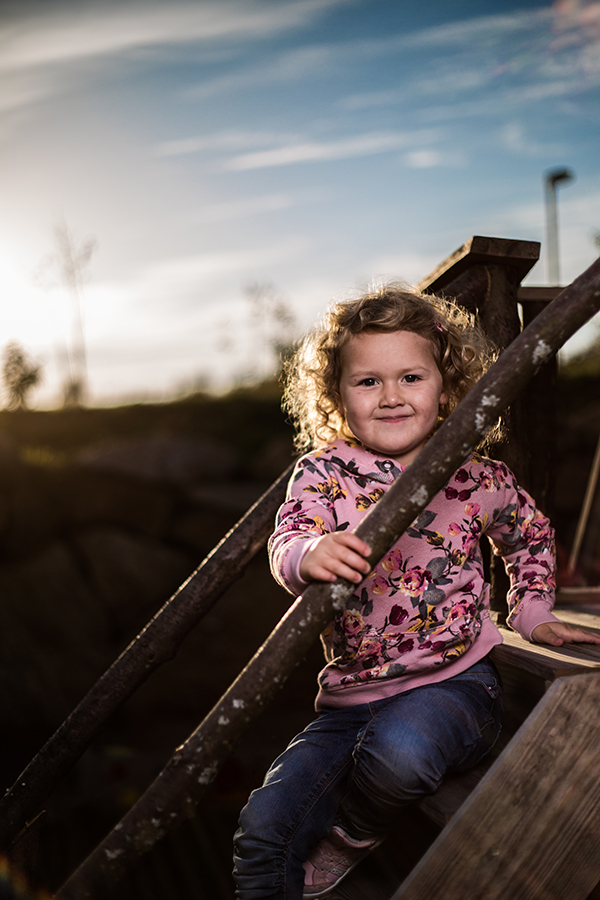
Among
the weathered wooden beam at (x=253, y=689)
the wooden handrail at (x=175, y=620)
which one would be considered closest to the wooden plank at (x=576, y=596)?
the wooden handrail at (x=175, y=620)

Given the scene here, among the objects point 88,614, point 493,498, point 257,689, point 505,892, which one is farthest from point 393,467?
point 88,614

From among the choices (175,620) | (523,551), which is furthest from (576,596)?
(175,620)

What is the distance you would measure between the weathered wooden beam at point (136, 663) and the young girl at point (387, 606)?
17.9 inches

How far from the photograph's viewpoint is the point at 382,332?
1762 millimetres

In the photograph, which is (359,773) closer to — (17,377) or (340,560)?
(340,560)

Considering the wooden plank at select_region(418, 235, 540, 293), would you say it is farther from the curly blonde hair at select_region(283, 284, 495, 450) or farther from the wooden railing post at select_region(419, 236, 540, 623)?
the curly blonde hair at select_region(283, 284, 495, 450)

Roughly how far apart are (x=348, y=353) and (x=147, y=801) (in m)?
1.09

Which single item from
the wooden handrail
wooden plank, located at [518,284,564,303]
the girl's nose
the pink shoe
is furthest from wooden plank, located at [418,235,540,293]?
the pink shoe

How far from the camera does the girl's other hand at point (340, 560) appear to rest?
120 cm

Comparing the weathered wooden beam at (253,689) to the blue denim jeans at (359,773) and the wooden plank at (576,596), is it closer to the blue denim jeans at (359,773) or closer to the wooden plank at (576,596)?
the blue denim jeans at (359,773)

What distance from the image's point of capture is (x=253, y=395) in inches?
318

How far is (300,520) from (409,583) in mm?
323

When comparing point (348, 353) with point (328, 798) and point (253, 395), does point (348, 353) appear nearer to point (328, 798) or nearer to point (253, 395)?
point (328, 798)

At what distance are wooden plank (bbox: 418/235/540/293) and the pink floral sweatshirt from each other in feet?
2.37
